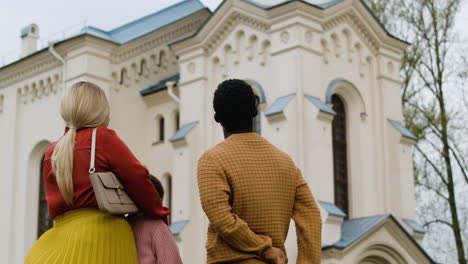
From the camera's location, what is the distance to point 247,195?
4012 mm

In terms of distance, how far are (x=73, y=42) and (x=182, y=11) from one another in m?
3.49

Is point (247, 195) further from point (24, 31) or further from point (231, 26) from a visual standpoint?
point (24, 31)

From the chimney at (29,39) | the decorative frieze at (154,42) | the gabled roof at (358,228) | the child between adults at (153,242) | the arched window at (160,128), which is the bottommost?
the child between adults at (153,242)

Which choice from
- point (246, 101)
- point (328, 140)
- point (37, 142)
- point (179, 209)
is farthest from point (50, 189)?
point (37, 142)

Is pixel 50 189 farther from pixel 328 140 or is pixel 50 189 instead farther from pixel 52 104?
pixel 52 104

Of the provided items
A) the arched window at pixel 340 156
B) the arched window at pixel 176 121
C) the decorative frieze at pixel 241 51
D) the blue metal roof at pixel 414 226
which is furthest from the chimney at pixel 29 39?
the blue metal roof at pixel 414 226

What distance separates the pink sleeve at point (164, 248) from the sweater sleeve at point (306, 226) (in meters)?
0.73

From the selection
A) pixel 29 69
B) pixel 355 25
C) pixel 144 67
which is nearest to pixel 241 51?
pixel 355 25

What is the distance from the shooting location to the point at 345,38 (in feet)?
59.2

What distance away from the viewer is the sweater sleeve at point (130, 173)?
3.83m

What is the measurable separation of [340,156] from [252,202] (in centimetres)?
1396

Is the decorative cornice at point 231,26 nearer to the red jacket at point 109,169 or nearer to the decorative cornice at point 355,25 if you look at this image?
the decorative cornice at point 355,25

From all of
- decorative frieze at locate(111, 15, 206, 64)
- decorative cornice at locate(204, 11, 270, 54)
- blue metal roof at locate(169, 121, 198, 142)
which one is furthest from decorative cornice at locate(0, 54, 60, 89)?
decorative cornice at locate(204, 11, 270, 54)

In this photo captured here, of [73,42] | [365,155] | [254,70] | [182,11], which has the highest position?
[182,11]
